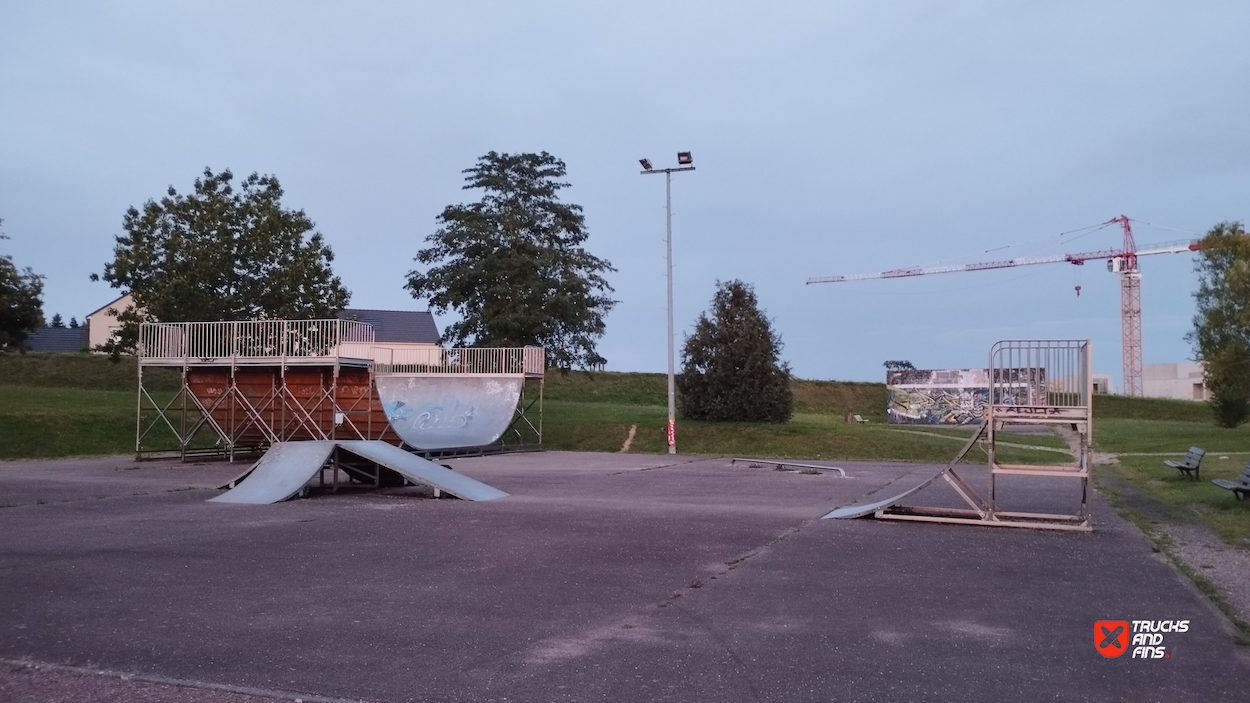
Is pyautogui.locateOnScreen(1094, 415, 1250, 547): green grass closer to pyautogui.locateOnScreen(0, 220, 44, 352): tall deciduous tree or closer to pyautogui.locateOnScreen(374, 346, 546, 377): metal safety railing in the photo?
pyautogui.locateOnScreen(374, 346, 546, 377): metal safety railing

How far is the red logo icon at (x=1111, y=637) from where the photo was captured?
20.7 feet

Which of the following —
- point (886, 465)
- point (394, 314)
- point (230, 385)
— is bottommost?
point (886, 465)

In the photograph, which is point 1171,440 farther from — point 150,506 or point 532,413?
point 150,506

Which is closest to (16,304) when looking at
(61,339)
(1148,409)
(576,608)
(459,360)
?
(459,360)

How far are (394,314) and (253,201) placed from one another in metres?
35.2

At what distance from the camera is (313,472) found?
16.0m

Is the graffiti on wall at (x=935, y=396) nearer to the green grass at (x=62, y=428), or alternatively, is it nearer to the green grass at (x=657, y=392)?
the green grass at (x=657, y=392)

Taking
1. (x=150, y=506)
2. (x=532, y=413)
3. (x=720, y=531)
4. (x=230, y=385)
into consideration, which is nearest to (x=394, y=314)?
(x=532, y=413)

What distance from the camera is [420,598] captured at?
786 centimetres

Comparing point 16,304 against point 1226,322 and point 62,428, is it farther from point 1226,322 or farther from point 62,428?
point 1226,322

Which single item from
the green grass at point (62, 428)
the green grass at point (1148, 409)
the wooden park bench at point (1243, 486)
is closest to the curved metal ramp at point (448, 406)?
the green grass at point (62, 428)

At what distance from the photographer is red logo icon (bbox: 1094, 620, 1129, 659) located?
6.31 metres

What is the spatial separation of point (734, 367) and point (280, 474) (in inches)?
895

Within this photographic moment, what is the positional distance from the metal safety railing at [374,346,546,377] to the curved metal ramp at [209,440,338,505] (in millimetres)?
12809
